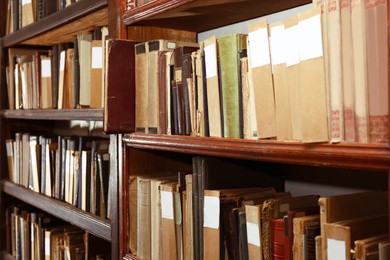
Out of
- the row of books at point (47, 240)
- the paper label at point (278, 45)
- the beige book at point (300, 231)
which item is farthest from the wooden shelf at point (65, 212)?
the paper label at point (278, 45)

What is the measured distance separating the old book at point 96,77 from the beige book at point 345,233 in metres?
1.04

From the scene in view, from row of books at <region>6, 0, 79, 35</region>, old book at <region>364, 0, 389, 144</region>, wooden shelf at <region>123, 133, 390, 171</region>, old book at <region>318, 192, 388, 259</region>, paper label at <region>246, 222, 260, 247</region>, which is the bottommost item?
paper label at <region>246, 222, 260, 247</region>

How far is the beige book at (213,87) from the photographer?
1152 millimetres

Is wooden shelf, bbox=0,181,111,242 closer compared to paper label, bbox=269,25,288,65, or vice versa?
paper label, bbox=269,25,288,65

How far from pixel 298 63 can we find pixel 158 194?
2.09 feet

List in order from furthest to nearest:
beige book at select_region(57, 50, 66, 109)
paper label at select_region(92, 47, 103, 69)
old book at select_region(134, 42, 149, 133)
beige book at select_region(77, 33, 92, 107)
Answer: beige book at select_region(57, 50, 66, 109), beige book at select_region(77, 33, 92, 107), paper label at select_region(92, 47, 103, 69), old book at select_region(134, 42, 149, 133)

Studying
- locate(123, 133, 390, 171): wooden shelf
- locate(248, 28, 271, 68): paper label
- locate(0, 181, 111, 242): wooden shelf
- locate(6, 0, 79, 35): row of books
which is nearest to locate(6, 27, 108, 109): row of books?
locate(6, 0, 79, 35): row of books

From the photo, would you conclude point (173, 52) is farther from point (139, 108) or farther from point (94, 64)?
point (94, 64)

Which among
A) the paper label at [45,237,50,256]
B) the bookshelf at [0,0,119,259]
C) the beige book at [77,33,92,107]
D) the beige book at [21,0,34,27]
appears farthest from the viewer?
the beige book at [21,0,34,27]

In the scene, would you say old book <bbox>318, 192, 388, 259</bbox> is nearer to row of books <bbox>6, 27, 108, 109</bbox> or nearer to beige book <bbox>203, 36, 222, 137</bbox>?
beige book <bbox>203, 36, 222, 137</bbox>

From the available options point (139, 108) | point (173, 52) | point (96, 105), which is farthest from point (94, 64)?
point (173, 52)

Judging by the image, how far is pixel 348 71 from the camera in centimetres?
83

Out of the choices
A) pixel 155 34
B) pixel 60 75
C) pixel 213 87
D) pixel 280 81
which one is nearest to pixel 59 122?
pixel 60 75

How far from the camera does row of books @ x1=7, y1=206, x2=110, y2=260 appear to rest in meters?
1.87
